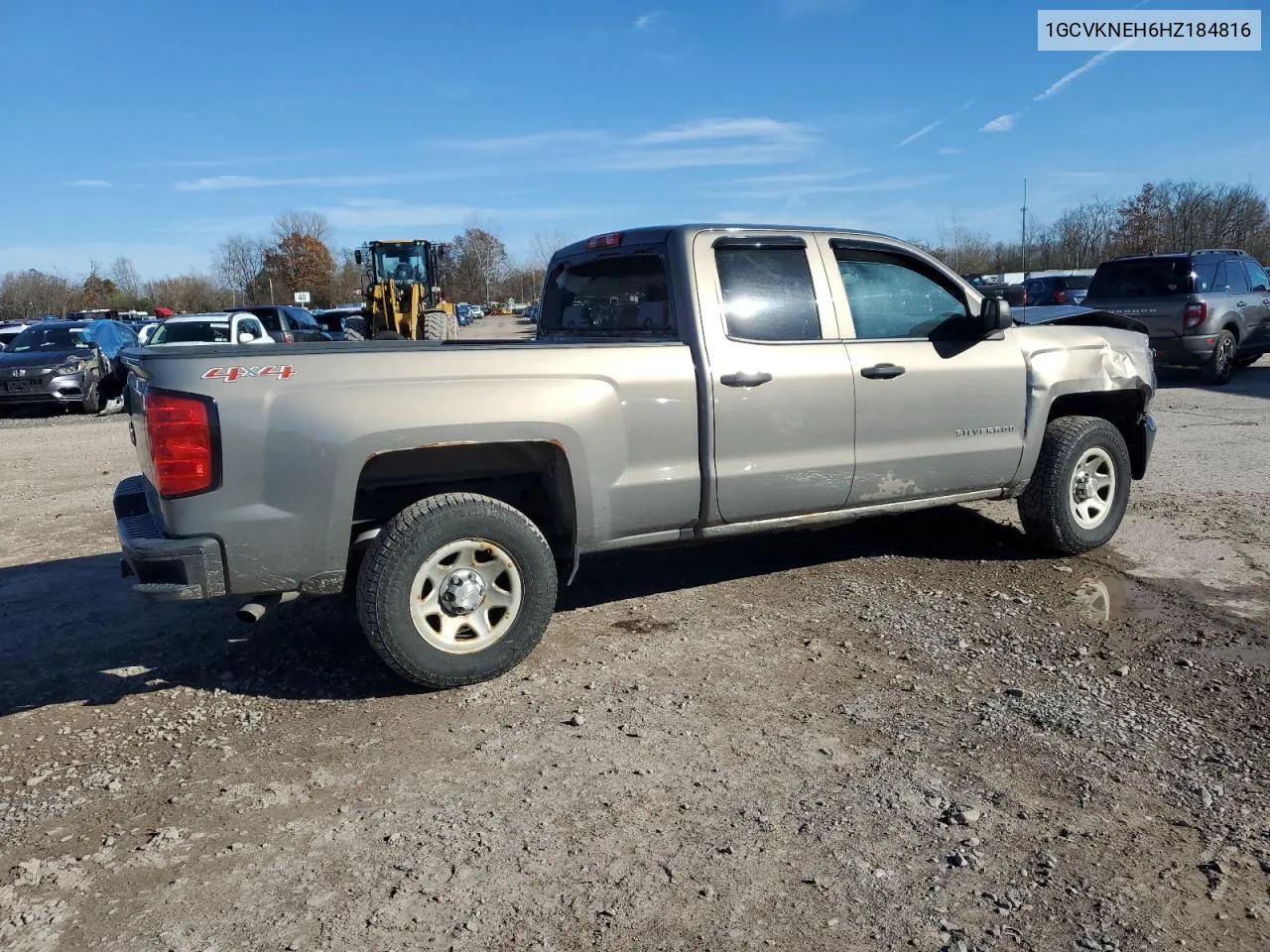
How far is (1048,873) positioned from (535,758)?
68.1 inches

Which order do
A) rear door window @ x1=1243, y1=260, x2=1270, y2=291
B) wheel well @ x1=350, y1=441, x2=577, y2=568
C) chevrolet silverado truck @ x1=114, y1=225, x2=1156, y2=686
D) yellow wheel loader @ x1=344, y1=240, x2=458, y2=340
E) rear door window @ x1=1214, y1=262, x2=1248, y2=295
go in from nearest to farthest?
chevrolet silverado truck @ x1=114, y1=225, x2=1156, y2=686
wheel well @ x1=350, y1=441, x2=577, y2=568
rear door window @ x1=1214, y1=262, x2=1248, y2=295
rear door window @ x1=1243, y1=260, x2=1270, y2=291
yellow wheel loader @ x1=344, y1=240, x2=458, y2=340

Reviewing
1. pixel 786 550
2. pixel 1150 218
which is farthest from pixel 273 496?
pixel 1150 218

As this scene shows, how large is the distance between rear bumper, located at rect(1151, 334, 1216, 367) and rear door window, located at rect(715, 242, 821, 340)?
1167 centimetres

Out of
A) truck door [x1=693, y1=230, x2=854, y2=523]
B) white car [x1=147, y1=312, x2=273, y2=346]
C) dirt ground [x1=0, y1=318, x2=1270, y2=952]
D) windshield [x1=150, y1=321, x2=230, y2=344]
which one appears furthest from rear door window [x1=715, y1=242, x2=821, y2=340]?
windshield [x1=150, y1=321, x2=230, y2=344]

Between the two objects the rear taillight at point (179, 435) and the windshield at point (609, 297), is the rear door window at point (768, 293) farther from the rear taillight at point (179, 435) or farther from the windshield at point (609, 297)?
the rear taillight at point (179, 435)

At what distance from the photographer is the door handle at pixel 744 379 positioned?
4578mm

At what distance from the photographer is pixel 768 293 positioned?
4.88 m

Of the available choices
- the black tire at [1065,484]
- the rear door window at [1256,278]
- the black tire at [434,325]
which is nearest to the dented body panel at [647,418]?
the black tire at [1065,484]

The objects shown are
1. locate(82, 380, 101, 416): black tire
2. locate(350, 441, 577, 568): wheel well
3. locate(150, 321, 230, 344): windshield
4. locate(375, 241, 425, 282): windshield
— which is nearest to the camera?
locate(350, 441, 577, 568): wheel well

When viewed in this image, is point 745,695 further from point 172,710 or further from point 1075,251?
point 1075,251

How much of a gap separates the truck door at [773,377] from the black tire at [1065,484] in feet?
4.73

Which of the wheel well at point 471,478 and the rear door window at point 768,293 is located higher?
the rear door window at point 768,293

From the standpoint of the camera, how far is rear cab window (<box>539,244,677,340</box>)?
491cm

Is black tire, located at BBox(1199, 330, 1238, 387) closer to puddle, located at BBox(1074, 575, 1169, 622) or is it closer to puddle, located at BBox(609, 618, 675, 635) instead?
puddle, located at BBox(1074, 575, 1169, 622)
